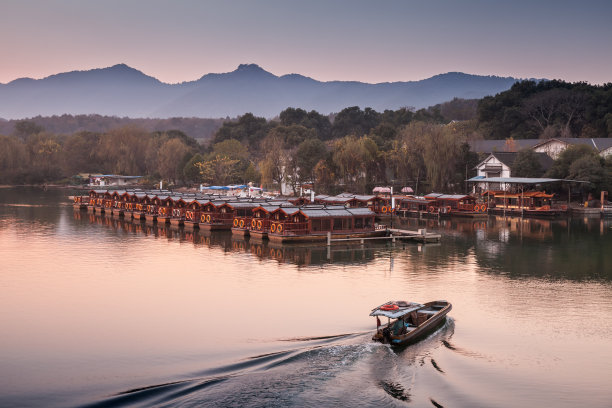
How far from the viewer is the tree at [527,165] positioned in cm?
8169

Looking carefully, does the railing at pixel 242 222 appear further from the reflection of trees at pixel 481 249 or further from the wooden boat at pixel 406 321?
Answer: the wooden boat at pixel 406 321

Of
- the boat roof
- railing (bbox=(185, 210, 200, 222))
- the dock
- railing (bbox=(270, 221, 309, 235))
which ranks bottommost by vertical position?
the boat roof

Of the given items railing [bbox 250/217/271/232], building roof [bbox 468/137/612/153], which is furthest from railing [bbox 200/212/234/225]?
building roof [bbox 468/137/612/153]

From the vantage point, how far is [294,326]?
24.9 meters

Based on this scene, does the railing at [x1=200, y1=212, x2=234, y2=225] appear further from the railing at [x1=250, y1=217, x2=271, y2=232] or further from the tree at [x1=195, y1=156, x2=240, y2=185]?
the tree at [x1=195, y1=156, x2=240, y2=185]

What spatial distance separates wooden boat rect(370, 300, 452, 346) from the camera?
71.3 ft

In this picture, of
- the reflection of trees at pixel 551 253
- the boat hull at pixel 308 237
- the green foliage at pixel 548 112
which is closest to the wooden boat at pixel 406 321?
the reflection of trees at pixel 551 253

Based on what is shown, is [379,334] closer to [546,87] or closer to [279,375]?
[279,375]

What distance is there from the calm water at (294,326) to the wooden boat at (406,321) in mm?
478

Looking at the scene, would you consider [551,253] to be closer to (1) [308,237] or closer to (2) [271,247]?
(1) [308,237]

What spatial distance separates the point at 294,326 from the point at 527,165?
6598 centimetres

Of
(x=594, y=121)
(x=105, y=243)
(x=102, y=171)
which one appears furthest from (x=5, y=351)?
(x=102, y=171)

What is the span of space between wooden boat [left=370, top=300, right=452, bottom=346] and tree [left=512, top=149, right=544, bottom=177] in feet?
205

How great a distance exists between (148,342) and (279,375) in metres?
6.43
